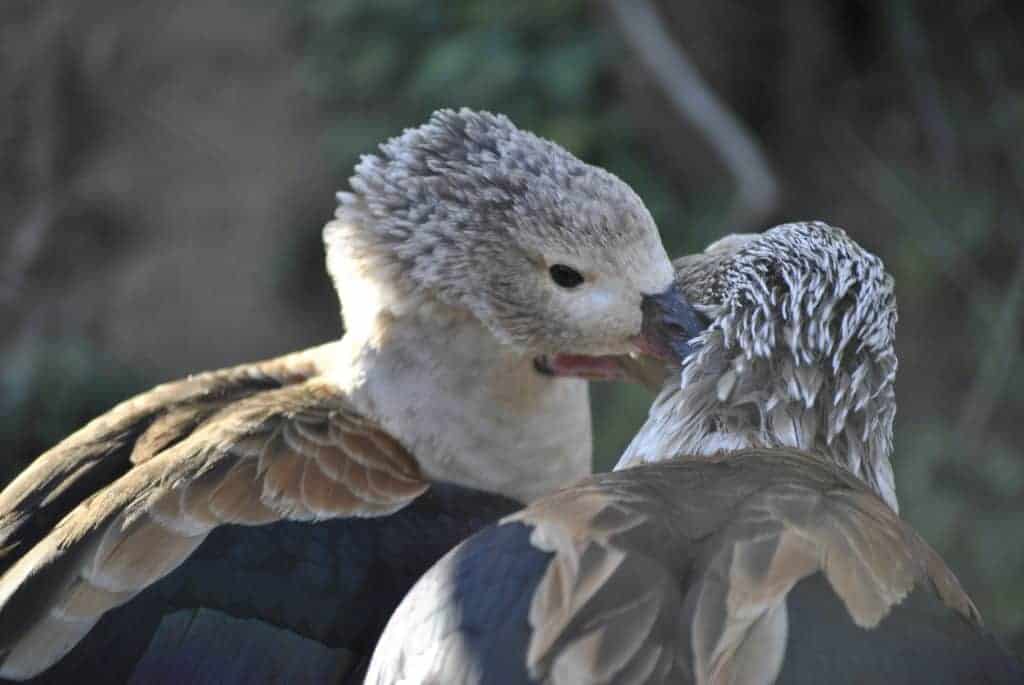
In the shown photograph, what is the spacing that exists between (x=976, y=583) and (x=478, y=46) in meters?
2.62

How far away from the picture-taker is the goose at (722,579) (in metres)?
2.20

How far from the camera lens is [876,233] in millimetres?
6266

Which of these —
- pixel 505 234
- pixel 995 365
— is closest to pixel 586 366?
pixel 505 234

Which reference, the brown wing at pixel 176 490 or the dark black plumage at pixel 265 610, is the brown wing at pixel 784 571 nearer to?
the dark black plumage at pixel 265 610

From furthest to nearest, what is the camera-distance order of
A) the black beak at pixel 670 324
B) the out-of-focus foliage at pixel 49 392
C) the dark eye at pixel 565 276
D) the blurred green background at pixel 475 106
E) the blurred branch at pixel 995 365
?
the blurred green background at pixel 475 106, the blurred branch at pixel 995 365, the out-of-focus foliage at pixel 49 392, the dark eye at pixel 565 276, the black beak at pixel 670 324

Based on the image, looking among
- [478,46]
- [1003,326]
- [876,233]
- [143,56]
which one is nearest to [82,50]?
[143,56]

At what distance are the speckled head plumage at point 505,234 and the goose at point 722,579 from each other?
0.31 meters

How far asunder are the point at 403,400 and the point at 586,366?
37 cm

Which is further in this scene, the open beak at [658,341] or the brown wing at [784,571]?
the open beak at [658,341]

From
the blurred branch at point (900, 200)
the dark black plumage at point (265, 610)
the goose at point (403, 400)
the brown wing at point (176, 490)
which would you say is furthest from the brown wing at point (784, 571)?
the blurred branch at point (900, 200)

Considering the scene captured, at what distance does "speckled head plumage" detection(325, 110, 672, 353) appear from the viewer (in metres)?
3.04

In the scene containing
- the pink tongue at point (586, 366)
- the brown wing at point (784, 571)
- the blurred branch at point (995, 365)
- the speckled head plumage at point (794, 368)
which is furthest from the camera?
the blurred branch at point (995, 365)

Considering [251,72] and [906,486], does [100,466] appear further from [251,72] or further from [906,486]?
[251,72]

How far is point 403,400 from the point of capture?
3.20 m
